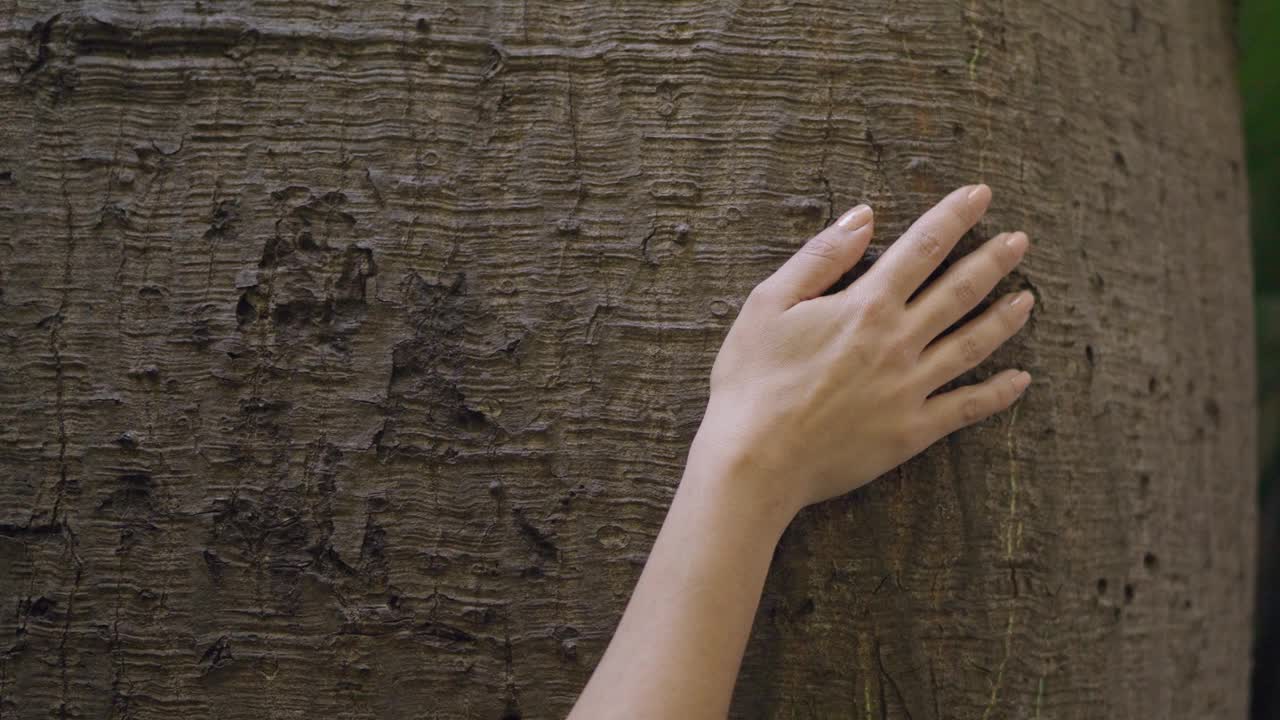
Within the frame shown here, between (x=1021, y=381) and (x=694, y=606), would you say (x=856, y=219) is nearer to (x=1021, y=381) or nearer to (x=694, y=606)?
(x=1021, y=381)

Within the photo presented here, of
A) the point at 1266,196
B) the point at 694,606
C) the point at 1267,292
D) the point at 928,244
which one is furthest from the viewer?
the point at 1267,292

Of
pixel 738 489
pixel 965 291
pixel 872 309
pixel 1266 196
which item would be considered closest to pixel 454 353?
pixel 738 489

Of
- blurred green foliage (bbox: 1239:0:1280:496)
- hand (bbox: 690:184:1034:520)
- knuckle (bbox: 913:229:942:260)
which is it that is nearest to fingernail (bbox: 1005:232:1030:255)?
hand (bbox: 690:184:1034:520)

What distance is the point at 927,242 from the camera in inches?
37.5

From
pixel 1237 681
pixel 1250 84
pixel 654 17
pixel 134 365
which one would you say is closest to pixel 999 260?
pixel 654 17

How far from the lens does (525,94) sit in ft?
3.41

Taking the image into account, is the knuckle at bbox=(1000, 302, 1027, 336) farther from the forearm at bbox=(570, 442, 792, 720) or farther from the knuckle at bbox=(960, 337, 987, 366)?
the forearm at bbox=(570, 442, 792, 720)

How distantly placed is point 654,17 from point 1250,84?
1.78m

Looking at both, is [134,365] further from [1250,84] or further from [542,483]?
[1250,84]

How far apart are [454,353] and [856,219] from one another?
1.72ft

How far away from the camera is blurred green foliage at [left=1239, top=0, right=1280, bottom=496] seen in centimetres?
186

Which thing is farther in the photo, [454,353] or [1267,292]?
[1267,292]

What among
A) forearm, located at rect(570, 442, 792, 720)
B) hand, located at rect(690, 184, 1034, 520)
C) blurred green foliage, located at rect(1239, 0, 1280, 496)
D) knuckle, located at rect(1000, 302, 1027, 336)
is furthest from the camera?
blurred green foliage, located at rect(1239, 0, 1280, 496)

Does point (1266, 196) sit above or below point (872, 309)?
above
